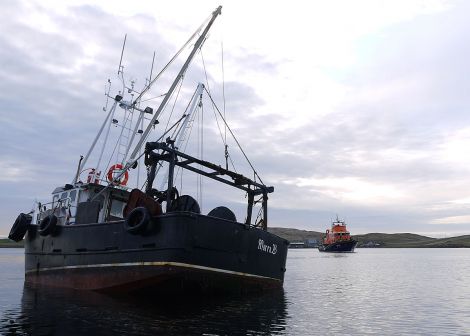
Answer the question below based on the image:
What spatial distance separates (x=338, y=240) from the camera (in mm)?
119625

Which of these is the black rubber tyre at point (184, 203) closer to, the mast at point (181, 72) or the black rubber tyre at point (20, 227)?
the mast at point (181, 72)

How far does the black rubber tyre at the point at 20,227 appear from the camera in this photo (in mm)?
25144

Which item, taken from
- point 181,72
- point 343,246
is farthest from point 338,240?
point 181,72

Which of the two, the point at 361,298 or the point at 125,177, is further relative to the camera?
the point at 125,177

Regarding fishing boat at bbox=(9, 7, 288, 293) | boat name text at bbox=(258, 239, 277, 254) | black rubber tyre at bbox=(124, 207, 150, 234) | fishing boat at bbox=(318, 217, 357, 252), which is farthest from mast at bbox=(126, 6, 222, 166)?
fishing boat at bbox=(318, 217, 357, 252)

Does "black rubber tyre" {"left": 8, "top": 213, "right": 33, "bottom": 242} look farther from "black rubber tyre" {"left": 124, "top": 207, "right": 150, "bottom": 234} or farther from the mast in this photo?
"black rubber tyre" {"left": 124, "top": 207, "right": 150, "bottom": 234}

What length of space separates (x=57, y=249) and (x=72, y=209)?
2498 millimetres

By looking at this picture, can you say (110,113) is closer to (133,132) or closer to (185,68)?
(133,132)

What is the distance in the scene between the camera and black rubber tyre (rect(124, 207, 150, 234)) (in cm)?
1661

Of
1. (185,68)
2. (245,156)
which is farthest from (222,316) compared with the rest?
(185,68)

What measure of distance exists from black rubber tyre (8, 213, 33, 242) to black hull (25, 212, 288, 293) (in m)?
4.40

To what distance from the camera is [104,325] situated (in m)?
12.9

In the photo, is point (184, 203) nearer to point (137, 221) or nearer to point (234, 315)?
point (137, 221)

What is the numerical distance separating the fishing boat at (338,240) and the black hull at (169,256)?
10128cm
